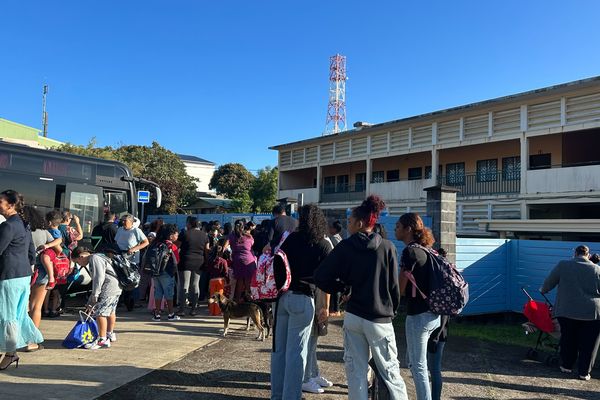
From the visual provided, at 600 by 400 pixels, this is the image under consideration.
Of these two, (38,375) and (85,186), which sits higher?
(85,186)

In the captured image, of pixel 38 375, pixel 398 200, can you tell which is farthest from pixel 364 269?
pixel 398 200

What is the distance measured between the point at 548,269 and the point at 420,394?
6.68 meters

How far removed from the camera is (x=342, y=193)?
27.8 m

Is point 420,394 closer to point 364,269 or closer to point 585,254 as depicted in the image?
point 364,269

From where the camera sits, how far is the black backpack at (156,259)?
8.33 m

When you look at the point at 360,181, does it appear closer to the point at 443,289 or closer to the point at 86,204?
the point at 86,204

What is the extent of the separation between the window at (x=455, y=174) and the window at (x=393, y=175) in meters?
3.34

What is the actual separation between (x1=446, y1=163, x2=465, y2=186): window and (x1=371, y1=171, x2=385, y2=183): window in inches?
168

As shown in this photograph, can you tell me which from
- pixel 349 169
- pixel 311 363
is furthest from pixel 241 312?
pixel 349 169

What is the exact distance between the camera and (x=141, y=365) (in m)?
5.77

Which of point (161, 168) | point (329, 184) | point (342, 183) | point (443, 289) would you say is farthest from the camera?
point (161, 168)

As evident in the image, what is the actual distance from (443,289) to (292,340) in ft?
4.50

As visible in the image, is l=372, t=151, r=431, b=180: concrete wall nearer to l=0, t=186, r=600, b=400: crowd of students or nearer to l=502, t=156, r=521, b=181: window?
l=502, t=156, r=521, b=181: window

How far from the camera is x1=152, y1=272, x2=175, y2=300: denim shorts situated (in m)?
8.49
